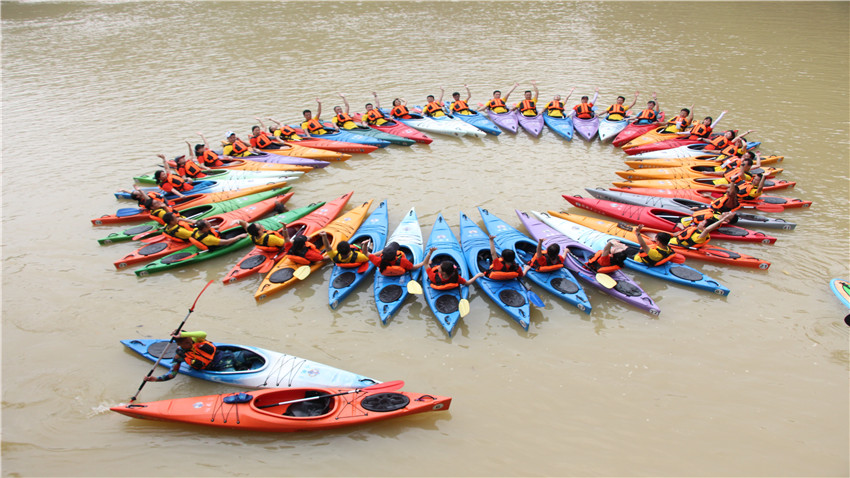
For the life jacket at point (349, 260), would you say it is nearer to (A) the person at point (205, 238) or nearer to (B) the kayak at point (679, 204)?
(A) the person at point (205, 238)

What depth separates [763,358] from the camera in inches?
239

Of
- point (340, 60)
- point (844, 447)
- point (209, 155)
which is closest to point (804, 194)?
point (844, 447)

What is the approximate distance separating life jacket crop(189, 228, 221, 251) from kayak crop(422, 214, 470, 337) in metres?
4.18

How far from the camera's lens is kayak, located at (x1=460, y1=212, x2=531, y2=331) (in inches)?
265

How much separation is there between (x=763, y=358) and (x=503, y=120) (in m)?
9.66

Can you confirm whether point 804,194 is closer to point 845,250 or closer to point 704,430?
point 845,250

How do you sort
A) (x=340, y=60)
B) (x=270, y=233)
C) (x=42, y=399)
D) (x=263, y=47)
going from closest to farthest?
(x=42, y=399), (x=270, y=233), (x=340, y=60), (x=263, y=47)

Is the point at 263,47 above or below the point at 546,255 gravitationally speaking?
above

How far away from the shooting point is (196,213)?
9.68 metres

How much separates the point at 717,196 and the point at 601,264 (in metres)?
4.54

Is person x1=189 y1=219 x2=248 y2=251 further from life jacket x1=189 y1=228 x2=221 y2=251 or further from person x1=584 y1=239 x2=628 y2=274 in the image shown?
person x1=584 y1=239 x2=628 y2=274

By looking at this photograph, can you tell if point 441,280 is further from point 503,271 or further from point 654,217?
point 654,217

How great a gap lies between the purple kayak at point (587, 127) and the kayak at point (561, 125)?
0.19 metres

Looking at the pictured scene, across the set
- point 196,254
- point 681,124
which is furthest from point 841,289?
point 196,254
